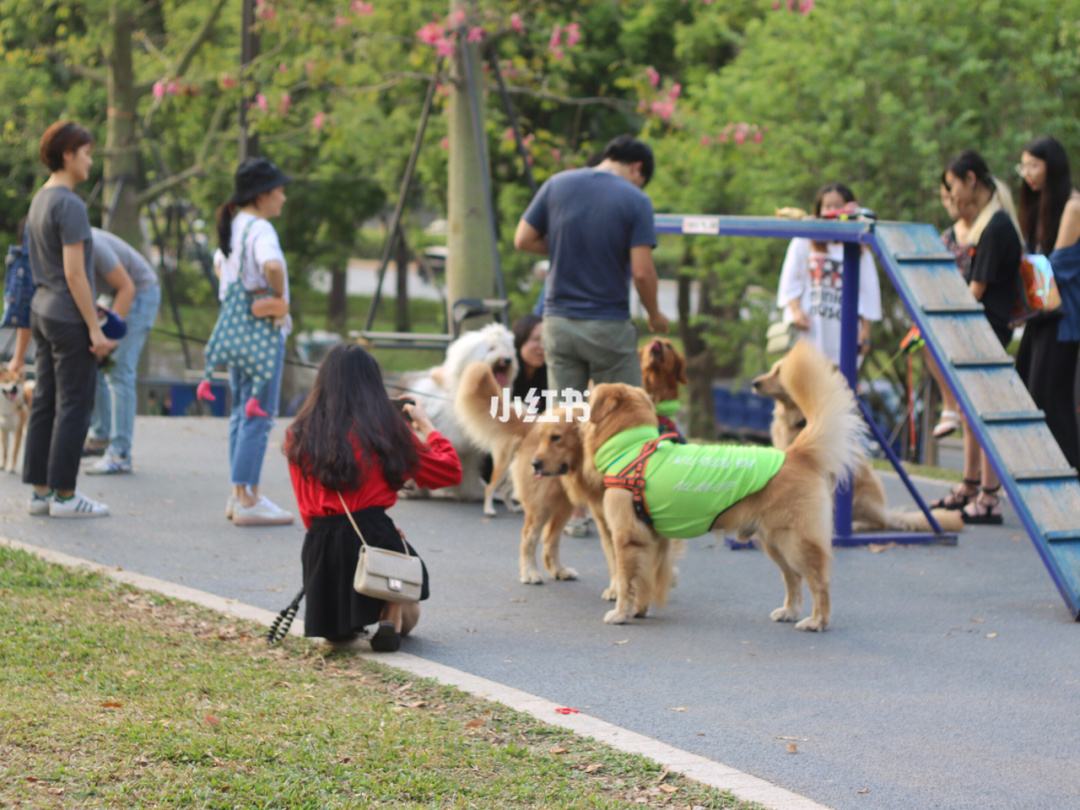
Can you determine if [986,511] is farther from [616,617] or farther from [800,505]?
[616,617]

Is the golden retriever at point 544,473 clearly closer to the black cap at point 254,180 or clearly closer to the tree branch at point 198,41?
the black cap at point 254,180

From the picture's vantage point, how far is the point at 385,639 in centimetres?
620

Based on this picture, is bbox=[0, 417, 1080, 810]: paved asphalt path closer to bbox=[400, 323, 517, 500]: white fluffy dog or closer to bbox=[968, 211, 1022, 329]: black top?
bbox=[400, 323, 517, 500]: white fluffy dog

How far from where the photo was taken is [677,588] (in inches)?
314

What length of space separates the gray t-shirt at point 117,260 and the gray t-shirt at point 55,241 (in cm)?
128

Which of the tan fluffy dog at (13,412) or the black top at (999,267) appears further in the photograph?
the tan fluffy dog at (13,412)

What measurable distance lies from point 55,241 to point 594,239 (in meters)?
3.23

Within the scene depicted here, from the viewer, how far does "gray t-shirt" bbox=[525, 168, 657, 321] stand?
26.0ft

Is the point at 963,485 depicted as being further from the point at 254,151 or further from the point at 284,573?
the point at 254,151

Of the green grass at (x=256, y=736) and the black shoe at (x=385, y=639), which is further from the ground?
the black shoe at (x=385, y=639)

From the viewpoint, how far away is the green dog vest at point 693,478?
688cm

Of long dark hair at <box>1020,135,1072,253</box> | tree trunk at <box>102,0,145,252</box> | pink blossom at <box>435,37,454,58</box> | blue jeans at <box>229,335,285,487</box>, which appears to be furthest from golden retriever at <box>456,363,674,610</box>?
tree trunk at <box>102,0,145,252</box>

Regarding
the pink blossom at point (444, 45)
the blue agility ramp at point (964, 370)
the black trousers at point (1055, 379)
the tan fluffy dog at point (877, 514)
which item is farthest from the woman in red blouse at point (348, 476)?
the pink blossom at point (444, 45)

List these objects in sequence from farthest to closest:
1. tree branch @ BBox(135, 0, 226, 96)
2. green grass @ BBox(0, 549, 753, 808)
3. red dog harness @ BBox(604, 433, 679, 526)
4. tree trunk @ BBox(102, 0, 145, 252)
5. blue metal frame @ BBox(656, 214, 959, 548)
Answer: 1. tree trunk @ BBox(102, 0, 145, 252)
2. tree branch @ BBox(135, 0, 226, 96)
3. blue metal frame @ BBox(656, 214, 959, 548)
4. red dog harness @ BBox(604, 433, 679, 526)
5. green grass @ BBox(0, 549, 753, 808)
